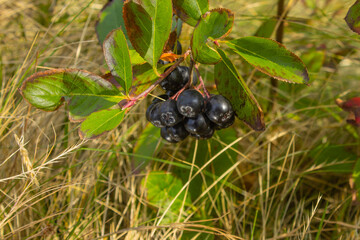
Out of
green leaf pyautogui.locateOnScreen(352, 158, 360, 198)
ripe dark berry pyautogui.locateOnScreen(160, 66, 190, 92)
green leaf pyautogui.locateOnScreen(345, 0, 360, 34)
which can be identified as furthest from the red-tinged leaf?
ripe dark berry pyautogui.locateOnScreen(160, 66, 190, 92)

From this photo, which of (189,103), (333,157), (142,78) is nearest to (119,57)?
(142,78)

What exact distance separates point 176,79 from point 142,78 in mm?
102

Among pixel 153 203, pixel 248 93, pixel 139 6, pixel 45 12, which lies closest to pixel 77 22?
pixel 45 12

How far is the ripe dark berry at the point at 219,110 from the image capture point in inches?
32.0

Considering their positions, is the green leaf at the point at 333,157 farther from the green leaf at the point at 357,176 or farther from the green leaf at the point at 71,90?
the green leaf at the point at 71,90

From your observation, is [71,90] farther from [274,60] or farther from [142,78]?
[274,60]

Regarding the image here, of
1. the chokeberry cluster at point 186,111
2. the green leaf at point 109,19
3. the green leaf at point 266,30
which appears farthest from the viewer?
the green leaf at point 266,30

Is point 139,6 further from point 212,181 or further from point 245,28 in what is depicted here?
point 245,28

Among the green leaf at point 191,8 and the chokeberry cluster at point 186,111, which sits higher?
the green leaf at point 191,8

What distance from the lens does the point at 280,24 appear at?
1431mm

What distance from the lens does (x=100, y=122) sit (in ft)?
2.56

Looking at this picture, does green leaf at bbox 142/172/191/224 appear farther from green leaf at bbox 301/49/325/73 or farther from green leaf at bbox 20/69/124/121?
green leaf at bbox 301/49/325/73

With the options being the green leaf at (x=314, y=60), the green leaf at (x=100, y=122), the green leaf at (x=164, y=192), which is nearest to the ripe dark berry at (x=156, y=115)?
the green leaf at (x=100, y=122)

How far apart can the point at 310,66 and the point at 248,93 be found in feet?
3.28
